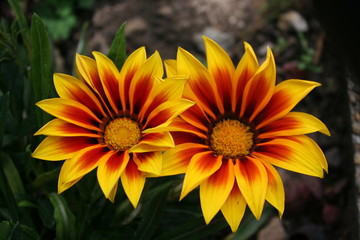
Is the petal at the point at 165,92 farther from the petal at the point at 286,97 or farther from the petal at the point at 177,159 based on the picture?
the petal at the point at 286,97

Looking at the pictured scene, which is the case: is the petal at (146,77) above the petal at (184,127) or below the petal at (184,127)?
above

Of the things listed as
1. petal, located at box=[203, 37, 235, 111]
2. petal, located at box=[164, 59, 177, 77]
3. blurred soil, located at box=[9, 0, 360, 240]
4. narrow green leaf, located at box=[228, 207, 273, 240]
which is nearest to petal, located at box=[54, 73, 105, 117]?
petal, located at box=[164, 59, 177, 77]

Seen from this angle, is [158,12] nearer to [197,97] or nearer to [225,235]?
[225,235]

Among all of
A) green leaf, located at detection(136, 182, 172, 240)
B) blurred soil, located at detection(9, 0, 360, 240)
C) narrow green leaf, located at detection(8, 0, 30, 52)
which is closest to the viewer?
green leaf, located at detection(136, 182, 172, 240)

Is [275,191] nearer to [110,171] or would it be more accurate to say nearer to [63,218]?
[110,171]

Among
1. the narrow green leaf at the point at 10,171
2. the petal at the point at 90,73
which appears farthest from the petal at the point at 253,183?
the narrow green leaf at the point at 10,171

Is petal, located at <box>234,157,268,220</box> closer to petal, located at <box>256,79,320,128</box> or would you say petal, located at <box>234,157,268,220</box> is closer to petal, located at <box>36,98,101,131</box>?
petal, located at <box>256,79,320,128</box>

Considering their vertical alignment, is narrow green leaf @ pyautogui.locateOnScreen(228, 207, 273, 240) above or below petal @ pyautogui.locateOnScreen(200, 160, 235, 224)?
below
